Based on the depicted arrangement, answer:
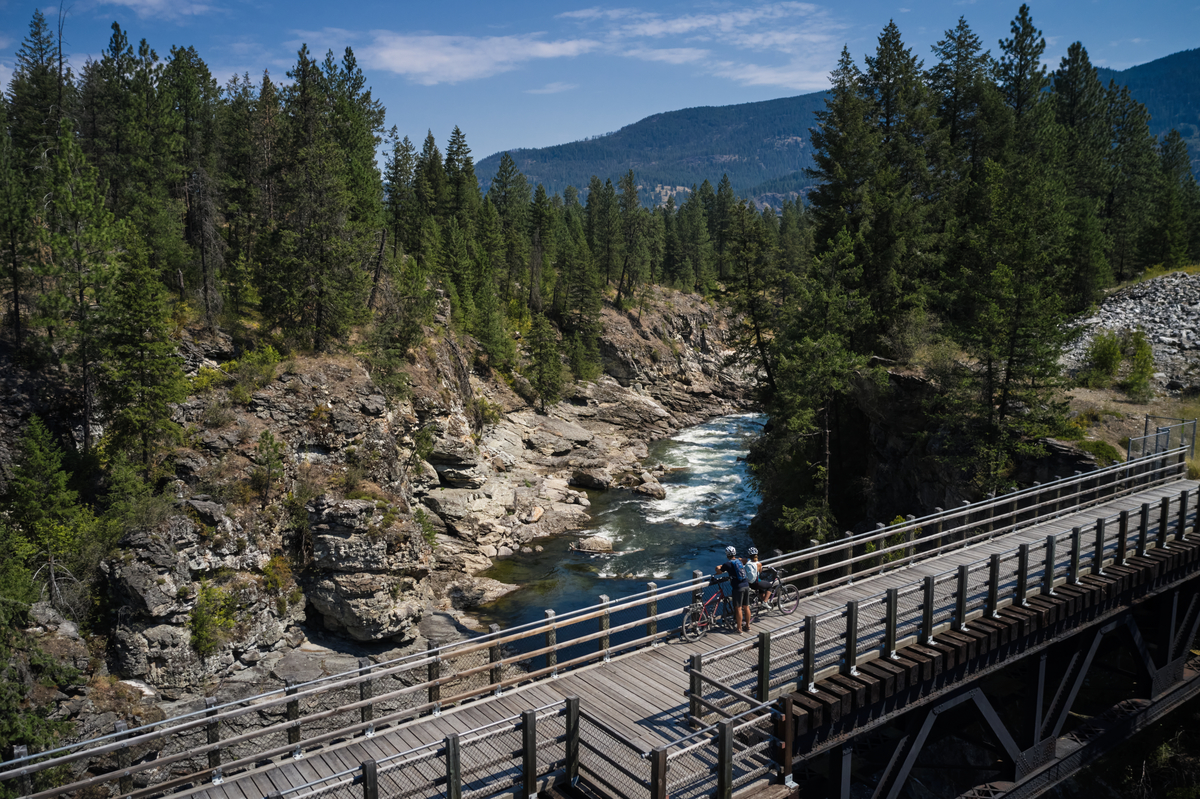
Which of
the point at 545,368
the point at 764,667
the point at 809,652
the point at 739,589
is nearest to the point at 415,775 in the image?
the point at 764,667

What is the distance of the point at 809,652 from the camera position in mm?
11992

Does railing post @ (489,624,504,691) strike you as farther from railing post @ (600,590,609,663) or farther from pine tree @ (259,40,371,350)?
pine tree @ (259,40,371,350)

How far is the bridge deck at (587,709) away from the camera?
10.4 metres

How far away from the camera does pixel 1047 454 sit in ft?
87.1

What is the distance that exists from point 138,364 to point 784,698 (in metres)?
26.8

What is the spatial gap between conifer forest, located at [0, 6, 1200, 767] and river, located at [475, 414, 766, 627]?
4.47m

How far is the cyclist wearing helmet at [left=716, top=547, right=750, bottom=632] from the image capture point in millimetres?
14250

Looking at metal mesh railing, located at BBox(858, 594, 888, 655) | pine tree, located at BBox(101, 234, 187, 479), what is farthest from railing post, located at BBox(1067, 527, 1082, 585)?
pine tree, located at BBox(101, 234, 187, 479)

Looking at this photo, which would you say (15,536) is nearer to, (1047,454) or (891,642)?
(891,642)

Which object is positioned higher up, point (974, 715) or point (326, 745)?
point (326, 745)

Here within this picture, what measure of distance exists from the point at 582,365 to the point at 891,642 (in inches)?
2503

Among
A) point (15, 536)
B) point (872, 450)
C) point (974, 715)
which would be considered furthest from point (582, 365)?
point (974, 715)

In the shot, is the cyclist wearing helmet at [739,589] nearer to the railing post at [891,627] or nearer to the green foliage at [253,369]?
the railing post at [891,627]

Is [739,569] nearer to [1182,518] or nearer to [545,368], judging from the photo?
[1182,518]
